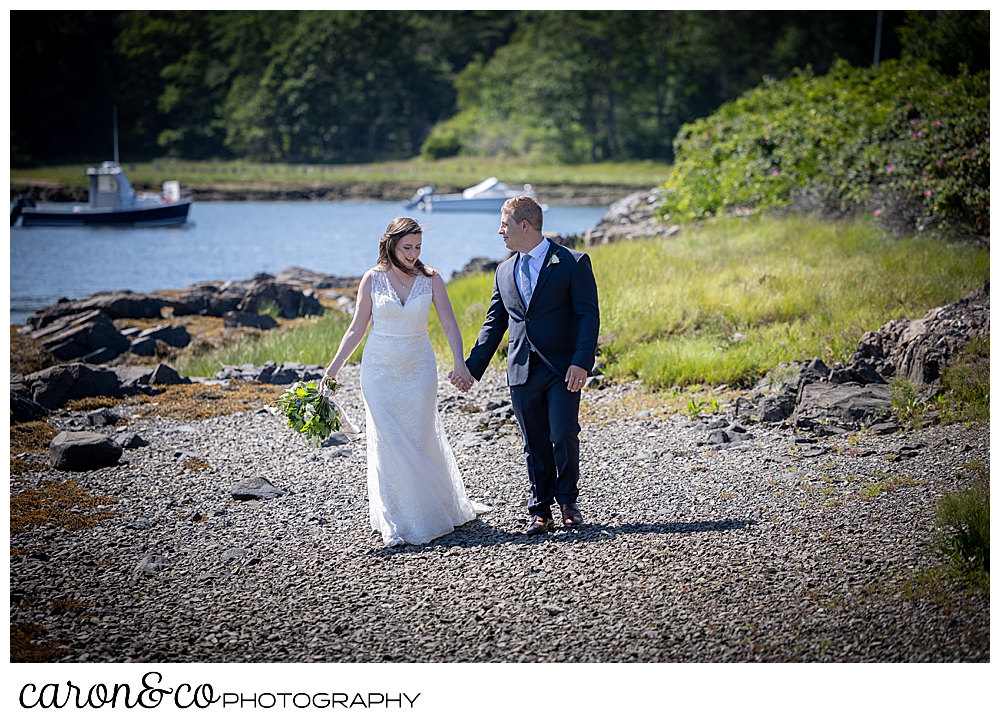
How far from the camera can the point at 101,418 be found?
29.0ft

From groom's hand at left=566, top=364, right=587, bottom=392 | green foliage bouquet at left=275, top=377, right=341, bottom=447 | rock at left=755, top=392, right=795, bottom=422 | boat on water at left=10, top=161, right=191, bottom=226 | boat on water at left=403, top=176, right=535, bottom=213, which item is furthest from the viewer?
boat on water at left=403, top=176, right=535, bottom=213

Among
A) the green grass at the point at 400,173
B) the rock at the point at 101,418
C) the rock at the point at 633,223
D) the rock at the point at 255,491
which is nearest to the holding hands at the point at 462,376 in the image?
the rock at the point at 255,491

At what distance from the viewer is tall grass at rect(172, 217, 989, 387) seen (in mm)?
9375

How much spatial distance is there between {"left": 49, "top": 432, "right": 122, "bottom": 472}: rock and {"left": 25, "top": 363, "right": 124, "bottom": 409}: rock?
237 cm

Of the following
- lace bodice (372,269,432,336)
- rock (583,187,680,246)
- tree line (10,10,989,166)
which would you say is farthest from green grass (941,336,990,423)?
tree line (10,10,989,166)

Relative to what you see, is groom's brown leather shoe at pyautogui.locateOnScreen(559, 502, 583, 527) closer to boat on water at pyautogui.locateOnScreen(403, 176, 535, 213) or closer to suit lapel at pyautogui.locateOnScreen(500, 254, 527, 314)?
suit lapel at pyautogui.locateOnScreen(500, 254, 527, 314)

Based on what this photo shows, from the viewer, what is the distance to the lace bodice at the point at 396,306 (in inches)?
213

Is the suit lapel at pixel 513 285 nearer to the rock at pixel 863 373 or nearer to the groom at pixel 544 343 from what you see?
the groom at pixel 544 343

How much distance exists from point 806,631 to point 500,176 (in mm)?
55084

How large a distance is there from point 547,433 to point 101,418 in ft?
17.5

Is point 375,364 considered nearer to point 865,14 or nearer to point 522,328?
point 522,328

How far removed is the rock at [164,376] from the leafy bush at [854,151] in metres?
11.4

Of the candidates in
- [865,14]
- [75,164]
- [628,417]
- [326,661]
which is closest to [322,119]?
[75,164]

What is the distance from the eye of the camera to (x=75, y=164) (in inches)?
1785
